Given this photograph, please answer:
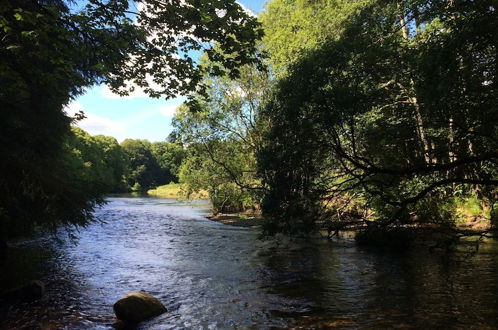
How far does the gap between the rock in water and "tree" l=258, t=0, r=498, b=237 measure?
21.4 feet

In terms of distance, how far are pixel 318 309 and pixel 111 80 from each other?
26.6 ft

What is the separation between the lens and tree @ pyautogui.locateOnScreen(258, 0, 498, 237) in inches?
328

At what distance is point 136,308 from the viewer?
8680 mm

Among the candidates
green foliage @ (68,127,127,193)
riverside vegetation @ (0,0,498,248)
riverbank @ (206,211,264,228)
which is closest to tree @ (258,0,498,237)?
riverside vegetation @ (0,0,498,248)

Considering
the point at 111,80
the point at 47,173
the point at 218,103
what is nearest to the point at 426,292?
the point at 111,80

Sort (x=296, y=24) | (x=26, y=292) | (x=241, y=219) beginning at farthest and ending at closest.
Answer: (x=241, y=219) → (x=296, y=24) → (x=26, y=292)

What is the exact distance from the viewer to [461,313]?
820cm

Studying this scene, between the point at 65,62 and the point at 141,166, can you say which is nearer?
the point at 65,62

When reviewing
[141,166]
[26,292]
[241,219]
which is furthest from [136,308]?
[141,166]

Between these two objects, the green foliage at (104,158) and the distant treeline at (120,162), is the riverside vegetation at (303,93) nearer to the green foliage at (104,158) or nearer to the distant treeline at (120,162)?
the distant treeline at (120,162)

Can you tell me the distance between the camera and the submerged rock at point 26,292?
9.76 metres

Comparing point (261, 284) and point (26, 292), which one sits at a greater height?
point (261, 284)

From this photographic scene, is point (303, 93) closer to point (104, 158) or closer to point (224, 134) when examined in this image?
point (224, 134)

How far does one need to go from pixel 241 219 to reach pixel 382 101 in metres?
21.4
